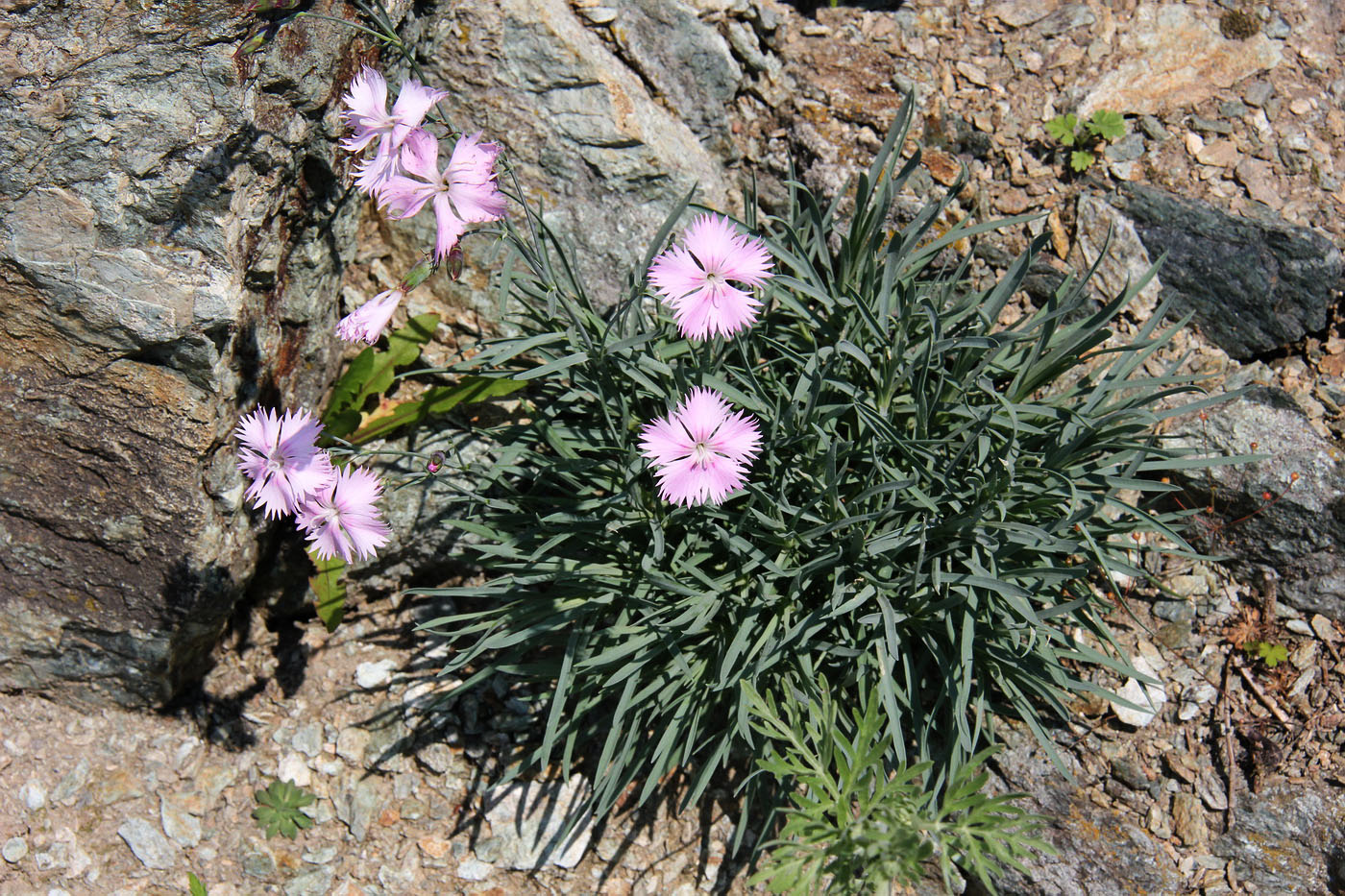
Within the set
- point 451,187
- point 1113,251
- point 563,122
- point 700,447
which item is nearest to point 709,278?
point 700,447

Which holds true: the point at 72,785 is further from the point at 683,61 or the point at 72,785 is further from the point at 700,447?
the point at 683,61

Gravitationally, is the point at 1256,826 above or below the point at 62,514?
below

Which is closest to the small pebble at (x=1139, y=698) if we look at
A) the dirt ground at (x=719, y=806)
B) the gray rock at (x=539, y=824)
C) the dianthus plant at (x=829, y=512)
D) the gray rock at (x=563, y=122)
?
the dirt ground at (x=719, y=806)

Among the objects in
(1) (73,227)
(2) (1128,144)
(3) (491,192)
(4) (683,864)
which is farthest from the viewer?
(2) (1128,144)

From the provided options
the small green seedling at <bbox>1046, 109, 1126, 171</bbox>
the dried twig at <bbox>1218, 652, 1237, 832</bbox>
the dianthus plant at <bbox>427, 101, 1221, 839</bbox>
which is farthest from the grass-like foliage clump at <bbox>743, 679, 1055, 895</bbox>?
the small green seedling at <bbox>1046, 109, 1126, 171</bbox>

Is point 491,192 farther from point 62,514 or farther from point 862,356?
point 62,514

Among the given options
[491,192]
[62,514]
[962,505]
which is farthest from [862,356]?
[62,514]

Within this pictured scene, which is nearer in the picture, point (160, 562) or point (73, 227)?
point (73, 227)

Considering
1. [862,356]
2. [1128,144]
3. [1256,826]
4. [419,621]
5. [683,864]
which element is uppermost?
[1128,144]

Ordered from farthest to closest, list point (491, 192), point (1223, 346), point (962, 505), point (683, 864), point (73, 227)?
point (1223, 346)
point (683, 864)
point (962, 505)
point (73, 227)
point (491, 192)
